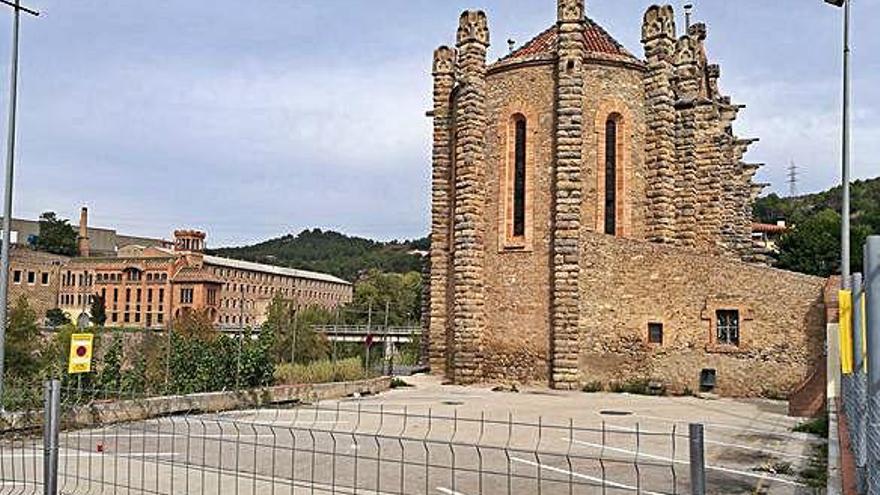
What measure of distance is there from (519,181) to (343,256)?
15976cm

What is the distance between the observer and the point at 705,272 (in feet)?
91.9

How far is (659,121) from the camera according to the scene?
31.2 m

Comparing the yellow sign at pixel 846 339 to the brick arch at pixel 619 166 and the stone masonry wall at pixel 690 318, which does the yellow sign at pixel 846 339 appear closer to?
the stone masonry wall at pixel 690 318

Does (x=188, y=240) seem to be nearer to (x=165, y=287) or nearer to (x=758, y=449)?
(x=165, y=287)

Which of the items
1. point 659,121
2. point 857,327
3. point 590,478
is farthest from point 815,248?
point 857,327

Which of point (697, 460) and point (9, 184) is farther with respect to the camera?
point (9, 184)

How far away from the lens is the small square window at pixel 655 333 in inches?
1126

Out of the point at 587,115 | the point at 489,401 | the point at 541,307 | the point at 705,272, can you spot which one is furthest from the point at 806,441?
the point at 587,115

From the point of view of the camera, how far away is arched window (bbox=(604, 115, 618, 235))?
30906 millimetres

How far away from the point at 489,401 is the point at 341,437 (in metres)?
8.83

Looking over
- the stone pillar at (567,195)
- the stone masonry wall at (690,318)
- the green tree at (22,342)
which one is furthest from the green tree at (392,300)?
the stone masonry wall at (690,318)

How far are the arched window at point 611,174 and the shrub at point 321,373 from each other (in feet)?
31.5

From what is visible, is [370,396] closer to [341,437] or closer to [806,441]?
[341,437]

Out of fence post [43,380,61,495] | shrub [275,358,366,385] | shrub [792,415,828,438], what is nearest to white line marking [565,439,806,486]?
shrub [792,415,828,438]
